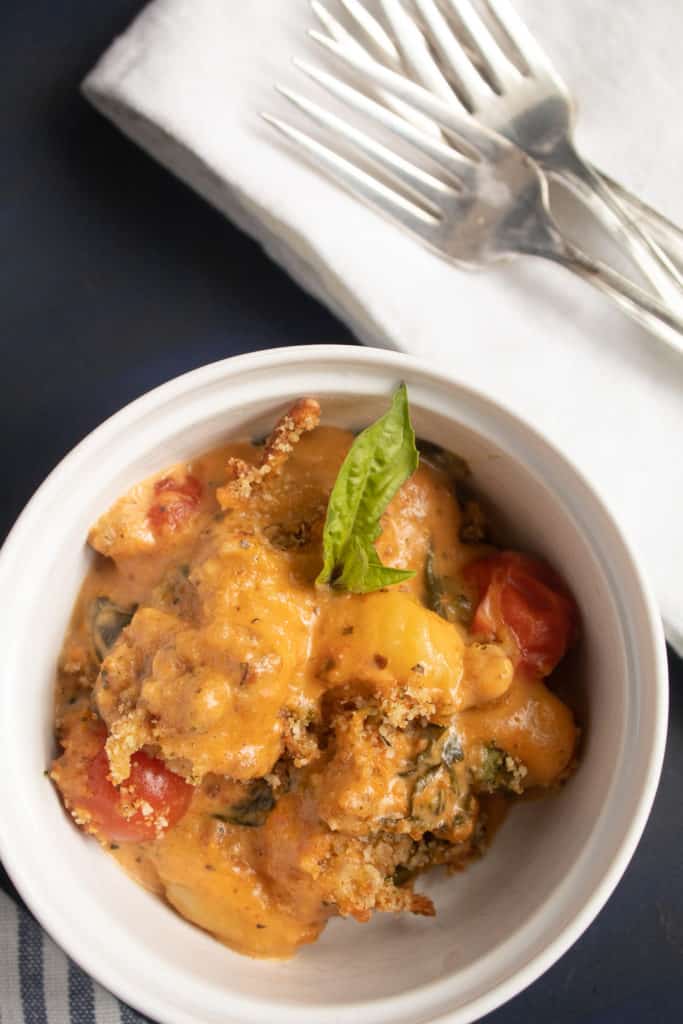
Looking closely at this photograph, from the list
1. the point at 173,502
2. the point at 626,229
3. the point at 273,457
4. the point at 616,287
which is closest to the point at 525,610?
the point at 273,457

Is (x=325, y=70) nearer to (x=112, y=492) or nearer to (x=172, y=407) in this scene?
(x=172, y=407)

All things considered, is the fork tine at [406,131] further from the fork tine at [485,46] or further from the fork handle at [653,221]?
the fork handle at [653,221]

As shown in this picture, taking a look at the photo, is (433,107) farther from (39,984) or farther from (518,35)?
(39,984)

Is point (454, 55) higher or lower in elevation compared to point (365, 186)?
higher

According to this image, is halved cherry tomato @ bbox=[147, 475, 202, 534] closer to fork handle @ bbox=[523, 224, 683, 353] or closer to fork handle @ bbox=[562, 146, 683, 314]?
fork handle @ bbox=[523, 224, 683, 353]

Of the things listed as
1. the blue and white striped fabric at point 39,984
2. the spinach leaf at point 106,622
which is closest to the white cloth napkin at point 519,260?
the spinach leaf at point 106,622

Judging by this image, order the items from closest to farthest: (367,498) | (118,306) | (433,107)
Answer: (367,498)
(433,107)
(118,306)

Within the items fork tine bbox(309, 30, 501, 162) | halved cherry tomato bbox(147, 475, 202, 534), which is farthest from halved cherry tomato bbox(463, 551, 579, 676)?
fork tine bbox(309, 30, 501, 162)

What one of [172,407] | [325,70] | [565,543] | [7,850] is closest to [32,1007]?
[7,850]
